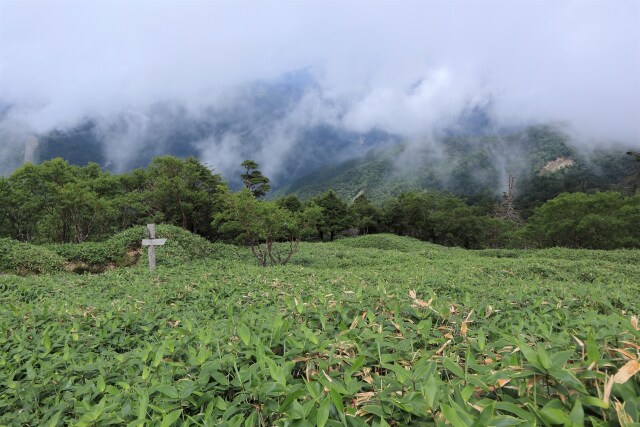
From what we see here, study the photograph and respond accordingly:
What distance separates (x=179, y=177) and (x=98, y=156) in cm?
3659

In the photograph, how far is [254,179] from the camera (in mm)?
32781

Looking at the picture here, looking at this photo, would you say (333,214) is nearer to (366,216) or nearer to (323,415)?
(366,216)

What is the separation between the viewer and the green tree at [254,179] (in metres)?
32.6

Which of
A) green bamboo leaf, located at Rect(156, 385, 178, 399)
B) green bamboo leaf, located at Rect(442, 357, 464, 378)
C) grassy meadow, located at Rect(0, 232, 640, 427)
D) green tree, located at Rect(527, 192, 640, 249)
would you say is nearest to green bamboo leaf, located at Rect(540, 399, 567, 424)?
grassy meadow, located at Rect(0, 232, 640, 427)

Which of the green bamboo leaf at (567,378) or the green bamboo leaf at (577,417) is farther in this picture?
the green bamboo leaf at (567,378)

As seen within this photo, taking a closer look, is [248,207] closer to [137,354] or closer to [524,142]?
[137,354]

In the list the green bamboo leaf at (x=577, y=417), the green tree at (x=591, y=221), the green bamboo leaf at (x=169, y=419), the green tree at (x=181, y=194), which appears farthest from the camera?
the green tree at (x=181, y=194)

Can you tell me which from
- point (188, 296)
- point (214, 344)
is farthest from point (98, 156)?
point (214, 344)

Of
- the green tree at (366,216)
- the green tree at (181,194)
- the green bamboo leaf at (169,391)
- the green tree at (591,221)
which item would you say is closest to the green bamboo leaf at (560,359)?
the green bamboo leaf at (169,391)

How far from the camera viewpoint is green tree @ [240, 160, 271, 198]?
32625 millimetres

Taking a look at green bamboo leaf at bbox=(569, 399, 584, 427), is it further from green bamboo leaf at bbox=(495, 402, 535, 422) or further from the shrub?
the shrub

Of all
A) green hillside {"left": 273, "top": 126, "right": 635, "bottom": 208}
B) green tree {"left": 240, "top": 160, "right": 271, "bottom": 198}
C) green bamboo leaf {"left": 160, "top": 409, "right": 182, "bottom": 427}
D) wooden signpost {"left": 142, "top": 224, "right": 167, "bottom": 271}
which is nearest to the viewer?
green bamboo leaf {"left": 160, "top": 409, "right": 182, "bottom": 427}

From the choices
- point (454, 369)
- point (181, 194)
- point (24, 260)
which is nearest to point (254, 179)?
point (181, 194)

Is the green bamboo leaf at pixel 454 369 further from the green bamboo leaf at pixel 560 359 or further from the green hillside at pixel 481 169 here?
the green hillside at pixel 481 169
